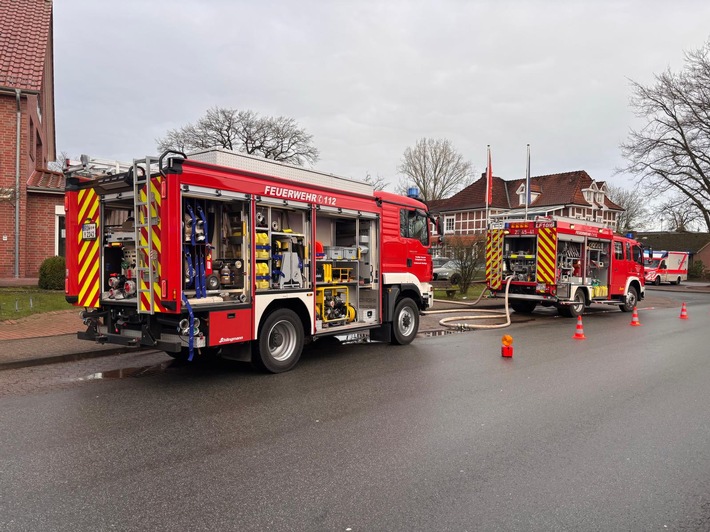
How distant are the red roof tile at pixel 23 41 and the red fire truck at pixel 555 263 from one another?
51.5ft

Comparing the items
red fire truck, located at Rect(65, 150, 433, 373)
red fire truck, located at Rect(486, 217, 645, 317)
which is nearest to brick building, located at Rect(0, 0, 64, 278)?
red fire truck, located at Rect(65, 150, 433, 373)

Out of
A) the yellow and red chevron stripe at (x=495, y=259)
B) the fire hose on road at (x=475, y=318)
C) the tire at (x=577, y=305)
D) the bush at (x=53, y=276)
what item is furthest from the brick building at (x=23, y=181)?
the tire at (x=577, y=305)

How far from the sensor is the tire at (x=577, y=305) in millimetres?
16391

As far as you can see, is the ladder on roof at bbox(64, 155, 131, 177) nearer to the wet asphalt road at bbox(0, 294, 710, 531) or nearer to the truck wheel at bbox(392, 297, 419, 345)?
the wet asphalt road at bbox(0, 294, 710, 531)

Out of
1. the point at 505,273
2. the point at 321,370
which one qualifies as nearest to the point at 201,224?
the point at 321,370

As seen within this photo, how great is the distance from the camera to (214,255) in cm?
723

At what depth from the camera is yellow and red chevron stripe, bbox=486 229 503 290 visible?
16.7 metres

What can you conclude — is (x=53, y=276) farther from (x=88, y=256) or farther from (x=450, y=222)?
(x=450, y=222)

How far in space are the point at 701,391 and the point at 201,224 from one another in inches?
264

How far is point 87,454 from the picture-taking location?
4391 mm

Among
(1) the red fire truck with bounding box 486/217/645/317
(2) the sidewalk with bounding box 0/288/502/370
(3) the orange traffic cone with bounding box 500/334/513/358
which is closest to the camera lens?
→ (2) the sidewalk with bounding box 0/288/502/370

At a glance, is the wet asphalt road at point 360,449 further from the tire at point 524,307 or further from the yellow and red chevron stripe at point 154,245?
the tire at point 524,307

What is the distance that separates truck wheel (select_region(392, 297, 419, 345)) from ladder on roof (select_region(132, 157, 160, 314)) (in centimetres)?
477

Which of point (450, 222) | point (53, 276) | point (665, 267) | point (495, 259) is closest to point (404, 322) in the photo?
point (495, 259)
